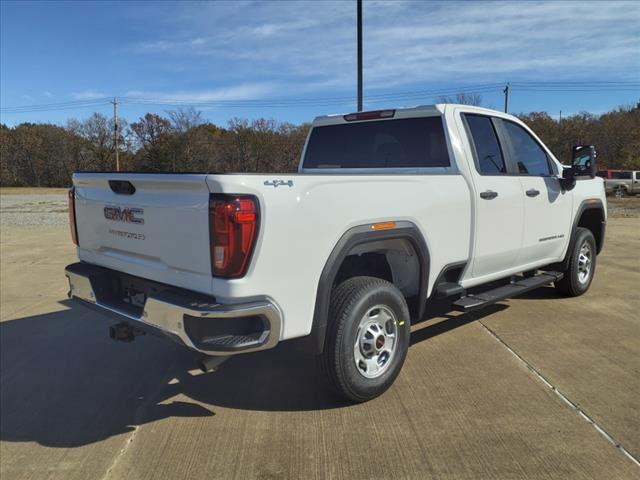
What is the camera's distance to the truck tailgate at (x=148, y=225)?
281 cm

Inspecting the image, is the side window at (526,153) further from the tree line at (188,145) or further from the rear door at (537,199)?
the tree line at (188,145)

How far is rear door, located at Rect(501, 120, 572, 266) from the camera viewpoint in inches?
194

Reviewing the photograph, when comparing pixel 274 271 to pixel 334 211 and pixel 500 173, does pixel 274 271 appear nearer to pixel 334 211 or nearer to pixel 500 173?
pixel 334 211

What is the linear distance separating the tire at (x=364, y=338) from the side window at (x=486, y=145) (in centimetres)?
161

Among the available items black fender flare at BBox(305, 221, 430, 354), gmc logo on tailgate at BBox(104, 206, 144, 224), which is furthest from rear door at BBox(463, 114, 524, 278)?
gmc logo on tailgate at BBox(104, 206, 144, 224)

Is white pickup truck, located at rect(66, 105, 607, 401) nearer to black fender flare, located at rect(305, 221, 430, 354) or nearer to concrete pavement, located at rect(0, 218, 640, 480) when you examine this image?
black fender flare, located at rect(305, 221, 430, 354)

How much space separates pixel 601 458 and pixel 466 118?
2.85 meters

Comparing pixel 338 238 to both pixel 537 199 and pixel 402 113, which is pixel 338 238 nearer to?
pixel 402 113

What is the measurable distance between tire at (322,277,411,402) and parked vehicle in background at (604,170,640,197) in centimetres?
2990

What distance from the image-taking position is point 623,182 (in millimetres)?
29031

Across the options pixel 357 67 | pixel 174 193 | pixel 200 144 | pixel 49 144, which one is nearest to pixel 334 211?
pixel 174 193

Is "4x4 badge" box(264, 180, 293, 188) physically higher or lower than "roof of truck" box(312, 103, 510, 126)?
lower

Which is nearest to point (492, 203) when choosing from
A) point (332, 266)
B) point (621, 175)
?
point (332, 266)

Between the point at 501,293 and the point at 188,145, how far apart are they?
159 ft
